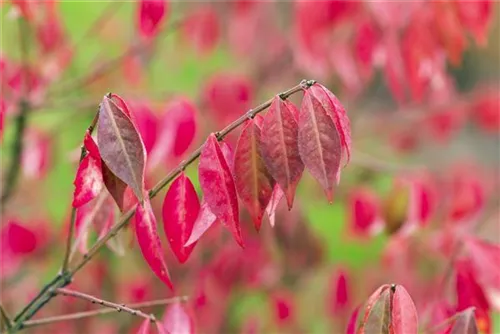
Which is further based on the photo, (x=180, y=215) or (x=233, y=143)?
(x=233, y=143)

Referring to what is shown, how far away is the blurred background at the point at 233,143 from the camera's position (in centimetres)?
172

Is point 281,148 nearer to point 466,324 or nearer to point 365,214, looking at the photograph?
point 466,324

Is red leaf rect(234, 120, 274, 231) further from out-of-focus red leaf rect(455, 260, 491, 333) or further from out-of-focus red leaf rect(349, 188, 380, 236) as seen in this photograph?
out-of-focus red leaf rect(349, 188, 380, 236)

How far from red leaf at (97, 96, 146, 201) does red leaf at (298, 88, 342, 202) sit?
19cm

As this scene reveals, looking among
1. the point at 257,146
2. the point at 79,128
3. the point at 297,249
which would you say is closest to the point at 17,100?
the point at 297,249

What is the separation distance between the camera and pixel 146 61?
301cm

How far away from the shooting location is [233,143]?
232 cm

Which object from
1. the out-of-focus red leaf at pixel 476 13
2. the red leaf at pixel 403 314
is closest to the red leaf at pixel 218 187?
the red leaf at pixel 403 314

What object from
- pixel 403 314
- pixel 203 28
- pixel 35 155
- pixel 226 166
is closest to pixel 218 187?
pixel 226 166

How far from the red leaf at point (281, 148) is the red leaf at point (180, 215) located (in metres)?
0.13

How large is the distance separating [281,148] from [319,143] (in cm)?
5

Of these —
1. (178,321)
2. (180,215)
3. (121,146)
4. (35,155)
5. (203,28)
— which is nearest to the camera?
(121,146)

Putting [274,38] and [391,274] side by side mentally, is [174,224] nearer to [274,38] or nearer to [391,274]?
[391,274]

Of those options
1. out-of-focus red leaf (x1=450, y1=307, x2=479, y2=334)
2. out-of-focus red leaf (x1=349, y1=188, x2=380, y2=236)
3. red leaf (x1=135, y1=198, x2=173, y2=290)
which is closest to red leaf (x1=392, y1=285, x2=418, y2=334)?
out-of-focus red leaf (x1=450, y1=307, x2=479, y2=334)
